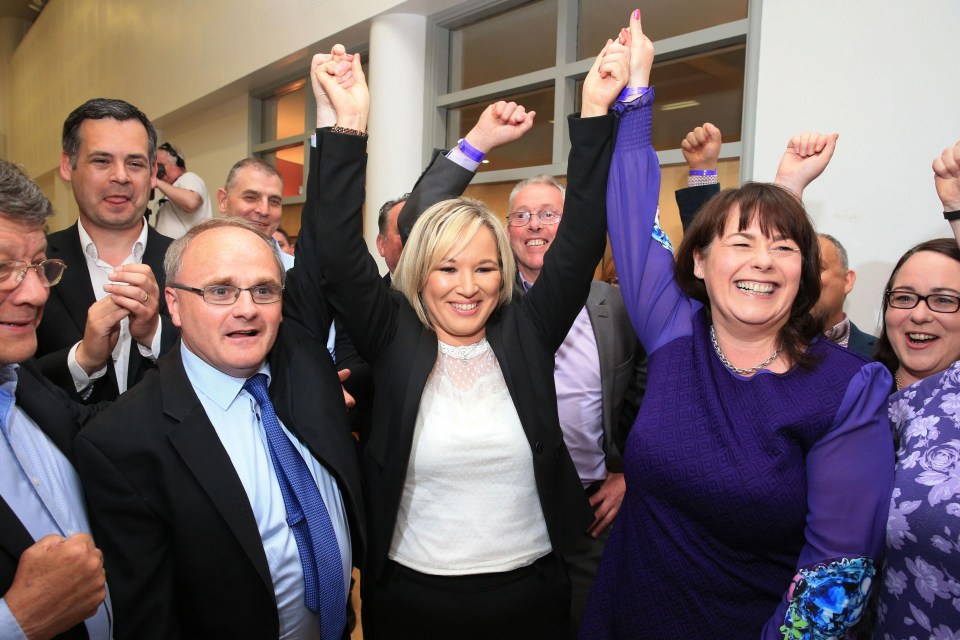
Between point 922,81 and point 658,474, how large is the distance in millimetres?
2127

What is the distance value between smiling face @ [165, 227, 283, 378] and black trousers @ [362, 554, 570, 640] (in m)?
0.63

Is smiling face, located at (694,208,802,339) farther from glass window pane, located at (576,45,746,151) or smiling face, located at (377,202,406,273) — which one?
glass window pane, located at (576,45,746,151)

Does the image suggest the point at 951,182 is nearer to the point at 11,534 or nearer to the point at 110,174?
the point at 11,534

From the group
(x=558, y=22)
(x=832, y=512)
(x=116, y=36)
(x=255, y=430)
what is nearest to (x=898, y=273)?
(x=832, y=512)

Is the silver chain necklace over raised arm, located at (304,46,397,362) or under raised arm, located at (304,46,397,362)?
under

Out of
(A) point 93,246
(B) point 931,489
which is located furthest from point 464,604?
(A) point 93,246

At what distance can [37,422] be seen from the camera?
1.39 m

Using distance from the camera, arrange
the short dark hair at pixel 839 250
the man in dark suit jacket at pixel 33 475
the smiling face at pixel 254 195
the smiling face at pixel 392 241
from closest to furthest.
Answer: the man in dark suit jacket at pixel 33 475 → the short dark hair at pixel 839 250 → the smiling face at pixel 392 241 → the smiling face at pixel 254 195

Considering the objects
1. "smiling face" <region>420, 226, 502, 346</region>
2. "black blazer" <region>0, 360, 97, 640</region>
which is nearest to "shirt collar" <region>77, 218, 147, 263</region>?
"black blazer" <region>0, 360, 97, 640</region>

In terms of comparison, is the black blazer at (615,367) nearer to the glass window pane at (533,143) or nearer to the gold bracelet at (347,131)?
the gold bracelet at (347,131)

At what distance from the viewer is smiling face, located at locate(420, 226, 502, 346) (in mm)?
1564

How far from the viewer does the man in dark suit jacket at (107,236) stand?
6.14ft

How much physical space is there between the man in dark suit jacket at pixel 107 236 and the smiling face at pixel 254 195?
1.16 m

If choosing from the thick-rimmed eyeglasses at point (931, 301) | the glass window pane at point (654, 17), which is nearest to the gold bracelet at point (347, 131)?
the thick-rimmed eyeglasses at point (931, 301)
